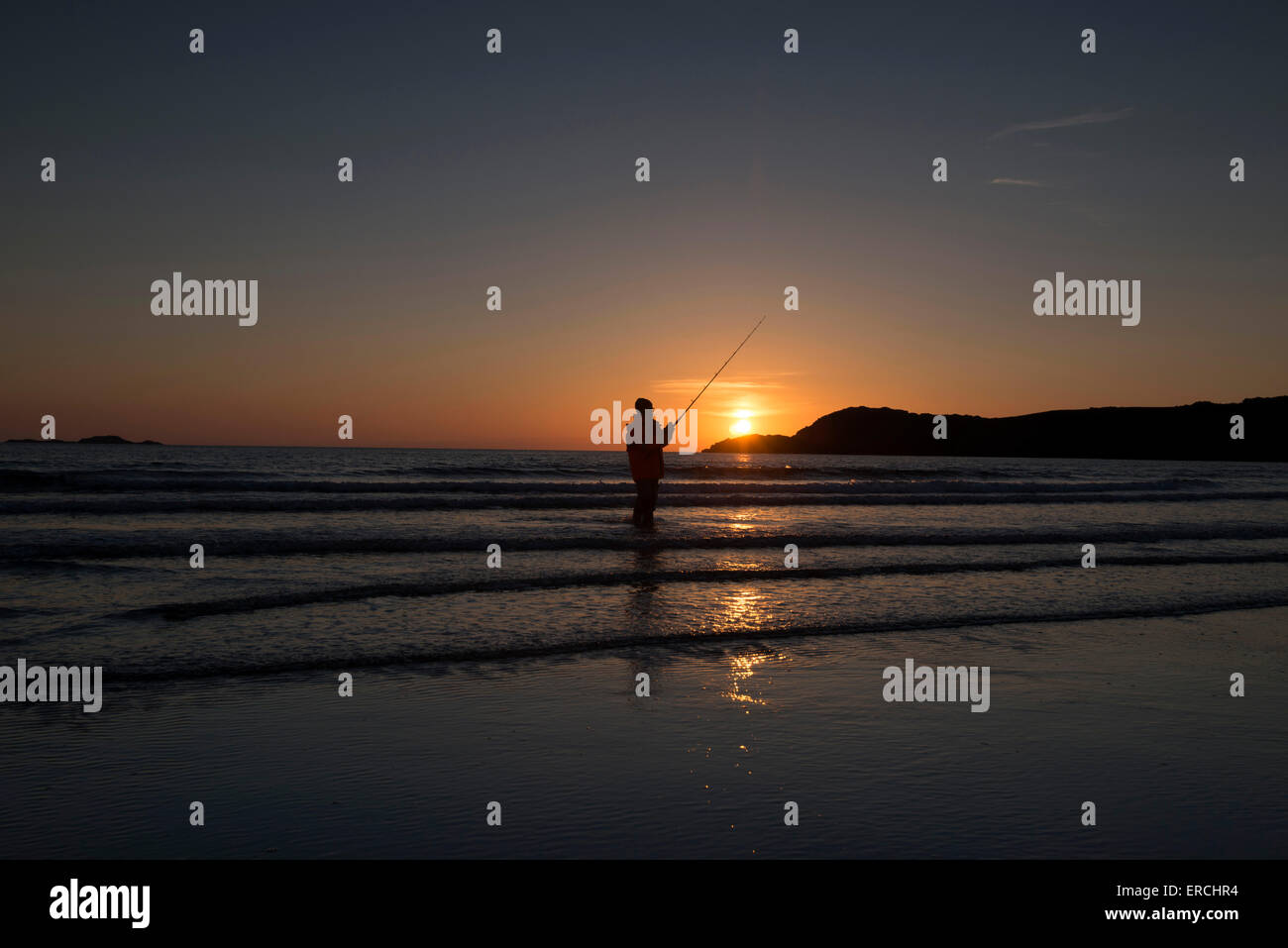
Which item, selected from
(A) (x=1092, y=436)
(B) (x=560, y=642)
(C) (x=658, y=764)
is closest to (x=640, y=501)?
(B) (x=560, y=642)

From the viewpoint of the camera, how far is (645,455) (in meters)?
15.6

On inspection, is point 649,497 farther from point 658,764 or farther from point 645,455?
point 658,764

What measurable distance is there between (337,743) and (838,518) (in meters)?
18.1

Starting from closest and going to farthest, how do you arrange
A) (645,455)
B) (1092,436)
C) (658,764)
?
(658,764)
(645,455)
(1092,436)

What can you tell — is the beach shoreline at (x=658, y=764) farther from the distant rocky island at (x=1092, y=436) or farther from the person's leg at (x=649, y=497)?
the distant rocky island at (x=1092, y=436)

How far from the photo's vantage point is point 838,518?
70.9 feet

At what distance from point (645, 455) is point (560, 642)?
27.5 ft

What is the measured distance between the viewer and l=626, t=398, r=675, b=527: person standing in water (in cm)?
1521

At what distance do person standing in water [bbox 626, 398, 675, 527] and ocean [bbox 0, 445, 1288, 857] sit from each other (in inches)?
21.2

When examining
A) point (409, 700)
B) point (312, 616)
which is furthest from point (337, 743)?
point (312, 616)

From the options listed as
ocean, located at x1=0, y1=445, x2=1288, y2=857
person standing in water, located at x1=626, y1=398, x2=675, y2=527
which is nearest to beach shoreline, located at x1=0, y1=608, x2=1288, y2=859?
ocean, located at x1=0, y1=445, x2=1288, y2=857

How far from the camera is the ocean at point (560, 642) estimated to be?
3.91 metres

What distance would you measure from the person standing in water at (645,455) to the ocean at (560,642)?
54 centimetres
